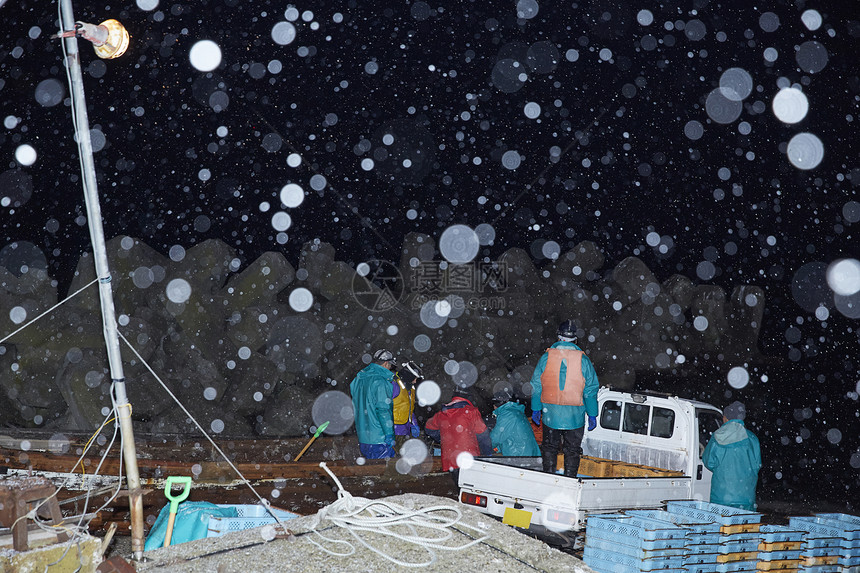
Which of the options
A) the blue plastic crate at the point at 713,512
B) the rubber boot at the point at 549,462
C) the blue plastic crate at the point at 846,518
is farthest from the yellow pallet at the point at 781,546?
the rubber boot at the point at 549,462

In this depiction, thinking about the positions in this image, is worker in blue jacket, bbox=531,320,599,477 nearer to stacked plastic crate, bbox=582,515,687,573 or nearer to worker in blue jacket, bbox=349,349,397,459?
stacked plastic crate, bbox=582,515,687,573

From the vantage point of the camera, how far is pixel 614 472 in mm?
8047

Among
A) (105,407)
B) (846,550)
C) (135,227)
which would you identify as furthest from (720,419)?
(135,227)

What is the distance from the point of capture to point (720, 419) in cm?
823

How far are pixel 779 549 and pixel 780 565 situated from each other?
14 cm

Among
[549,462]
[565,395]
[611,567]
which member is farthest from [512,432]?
[611,567]

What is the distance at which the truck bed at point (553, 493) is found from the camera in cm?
618

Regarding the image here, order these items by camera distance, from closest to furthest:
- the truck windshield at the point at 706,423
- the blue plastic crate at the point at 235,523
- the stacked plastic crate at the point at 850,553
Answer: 1. the blue plastic crate at the point at 235,523
2. the stacked plastic crate at the point at 850,553
3. the truck windshield at the point at 706,423

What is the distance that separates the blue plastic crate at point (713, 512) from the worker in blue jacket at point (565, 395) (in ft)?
4.33

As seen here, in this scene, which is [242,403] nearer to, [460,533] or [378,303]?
[378,303]

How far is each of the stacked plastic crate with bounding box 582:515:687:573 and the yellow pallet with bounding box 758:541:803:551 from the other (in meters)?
0.94

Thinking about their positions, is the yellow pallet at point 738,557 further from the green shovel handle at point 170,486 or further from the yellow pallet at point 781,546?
the green shovel handle at point 170,486

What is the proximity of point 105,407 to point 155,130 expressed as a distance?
27.2ft

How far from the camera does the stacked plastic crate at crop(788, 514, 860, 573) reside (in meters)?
5.66
